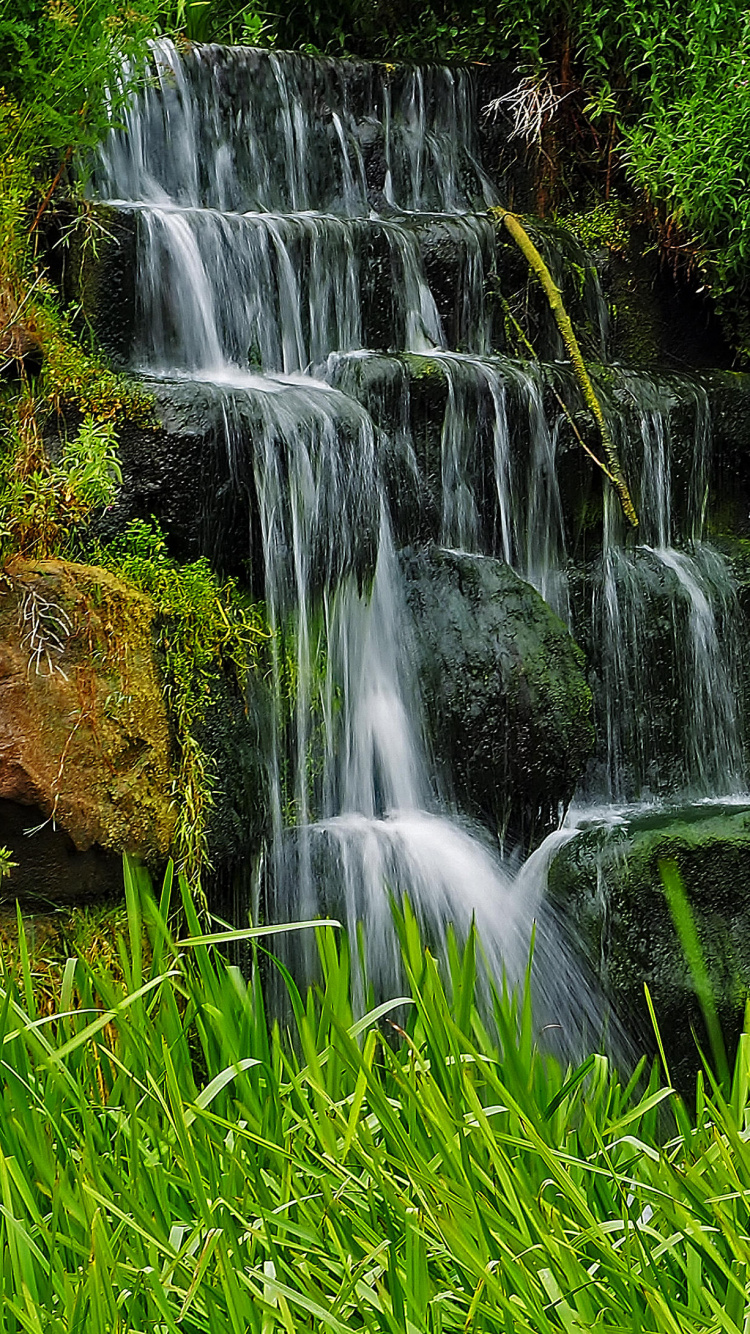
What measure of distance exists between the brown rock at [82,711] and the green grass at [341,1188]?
1513 millimetres

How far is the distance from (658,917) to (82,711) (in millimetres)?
1969

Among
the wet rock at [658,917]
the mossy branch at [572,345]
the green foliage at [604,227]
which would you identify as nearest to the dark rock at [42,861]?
the wet rock at [658,917]

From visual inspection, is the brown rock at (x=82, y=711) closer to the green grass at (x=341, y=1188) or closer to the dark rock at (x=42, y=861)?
the dark rock at (x=42, y=861)

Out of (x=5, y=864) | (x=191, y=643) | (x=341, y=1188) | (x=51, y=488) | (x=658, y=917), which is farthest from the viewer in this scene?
(x=658, y=917)

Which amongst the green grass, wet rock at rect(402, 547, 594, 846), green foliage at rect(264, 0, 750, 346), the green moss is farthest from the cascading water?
the green grass

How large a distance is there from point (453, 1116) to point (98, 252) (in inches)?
156

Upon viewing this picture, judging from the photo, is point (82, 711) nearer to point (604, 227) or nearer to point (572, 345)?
point (572, 345)

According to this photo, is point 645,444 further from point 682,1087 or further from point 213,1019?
point 213,1019

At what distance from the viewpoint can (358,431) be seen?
461cm

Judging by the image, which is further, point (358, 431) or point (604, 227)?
point (604, 227)

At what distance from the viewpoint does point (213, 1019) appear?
197 centimetres

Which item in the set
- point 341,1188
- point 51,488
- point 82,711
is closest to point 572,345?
point 51,488

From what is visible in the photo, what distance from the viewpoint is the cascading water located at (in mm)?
A: 4324

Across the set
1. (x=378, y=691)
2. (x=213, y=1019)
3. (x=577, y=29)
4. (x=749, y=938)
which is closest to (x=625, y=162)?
(x=577, y=29)
